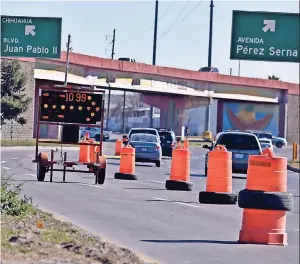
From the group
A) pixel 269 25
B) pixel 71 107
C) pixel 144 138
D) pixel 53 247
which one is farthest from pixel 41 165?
pixel 144 138

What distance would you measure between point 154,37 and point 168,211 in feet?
10.6

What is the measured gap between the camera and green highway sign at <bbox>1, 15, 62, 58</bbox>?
1568 centimetres

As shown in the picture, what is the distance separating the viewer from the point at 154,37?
15648 millimetres

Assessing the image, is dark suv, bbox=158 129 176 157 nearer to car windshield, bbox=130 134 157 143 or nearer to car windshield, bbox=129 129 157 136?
car windshield, bbox=129 129 157 136

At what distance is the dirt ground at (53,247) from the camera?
8.38 meters

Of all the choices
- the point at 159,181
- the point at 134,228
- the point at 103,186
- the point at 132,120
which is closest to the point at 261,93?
the point at 159,181

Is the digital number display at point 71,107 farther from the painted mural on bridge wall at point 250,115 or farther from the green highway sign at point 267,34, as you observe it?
the painted mural on bridge wall at point 250,115

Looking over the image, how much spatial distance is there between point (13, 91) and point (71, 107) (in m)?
26.0

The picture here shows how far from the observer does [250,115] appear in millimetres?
37250

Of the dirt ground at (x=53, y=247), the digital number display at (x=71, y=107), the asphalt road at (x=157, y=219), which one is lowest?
the asphalt road at (x=157, y=219)

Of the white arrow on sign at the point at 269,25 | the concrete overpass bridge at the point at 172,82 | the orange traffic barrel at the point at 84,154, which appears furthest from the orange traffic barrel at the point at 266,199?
the orange traffic barrel at the point at 84,154

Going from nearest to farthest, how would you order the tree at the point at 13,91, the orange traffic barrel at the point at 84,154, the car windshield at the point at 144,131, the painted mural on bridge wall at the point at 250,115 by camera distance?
1. the orange traffic barrel at the point at 84,154
2. the painted mural on bridge wall at the point at 250,115
3. the car windshield at the point at 144,131
4. the tree at the point at 13,91

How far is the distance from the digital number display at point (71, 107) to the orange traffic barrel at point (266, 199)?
Answer: 540 centimetres

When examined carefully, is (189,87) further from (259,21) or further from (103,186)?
(259,21)
